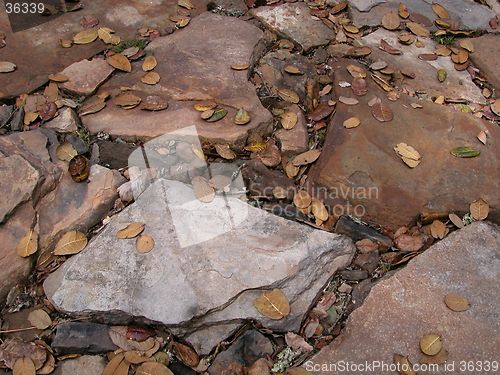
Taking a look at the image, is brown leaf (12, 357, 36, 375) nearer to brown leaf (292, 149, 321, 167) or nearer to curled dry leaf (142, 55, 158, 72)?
brown leaf (292, 149, 321, 167)

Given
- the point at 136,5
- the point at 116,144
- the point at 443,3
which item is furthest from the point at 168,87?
the point at 443,3

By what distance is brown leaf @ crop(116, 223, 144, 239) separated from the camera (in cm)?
229

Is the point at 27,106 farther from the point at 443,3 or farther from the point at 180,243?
the point at 443,3

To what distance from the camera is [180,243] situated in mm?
2268

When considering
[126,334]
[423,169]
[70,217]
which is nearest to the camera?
[126,334]

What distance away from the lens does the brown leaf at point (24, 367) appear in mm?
2027

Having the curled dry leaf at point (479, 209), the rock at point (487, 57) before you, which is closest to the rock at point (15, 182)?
the curled dry leaf at point (479, 209)

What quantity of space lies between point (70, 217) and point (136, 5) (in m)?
1.75

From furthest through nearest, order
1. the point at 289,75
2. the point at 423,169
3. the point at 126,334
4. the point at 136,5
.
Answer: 1. the point at 136,5
2. the point at 289,75
3. the point at 423,169
4. the point at 126,334

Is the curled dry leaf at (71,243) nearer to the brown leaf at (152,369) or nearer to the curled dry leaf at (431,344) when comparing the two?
the brown leaf at (152,369)

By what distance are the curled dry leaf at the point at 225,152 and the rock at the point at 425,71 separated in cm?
115

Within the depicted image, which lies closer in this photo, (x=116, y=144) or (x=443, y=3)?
(x=116, y=144)

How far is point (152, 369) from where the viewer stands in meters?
2.05

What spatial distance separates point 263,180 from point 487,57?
1837 millimetres
